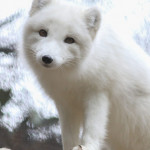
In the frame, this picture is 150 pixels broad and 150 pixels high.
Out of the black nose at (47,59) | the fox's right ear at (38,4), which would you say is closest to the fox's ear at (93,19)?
the fox's right ear at (38,4)

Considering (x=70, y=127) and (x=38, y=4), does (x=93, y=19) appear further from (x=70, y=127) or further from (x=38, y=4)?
(x=70, y=127)

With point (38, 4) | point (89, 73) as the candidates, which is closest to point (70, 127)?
point (89, 73)

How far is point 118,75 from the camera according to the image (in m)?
2.89

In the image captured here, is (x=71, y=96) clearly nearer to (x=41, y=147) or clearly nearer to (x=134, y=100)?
(x=134, y=100)

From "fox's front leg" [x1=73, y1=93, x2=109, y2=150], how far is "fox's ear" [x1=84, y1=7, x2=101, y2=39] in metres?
0.44

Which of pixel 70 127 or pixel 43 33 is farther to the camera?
pixel 70 127

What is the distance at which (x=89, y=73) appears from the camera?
2.74 m

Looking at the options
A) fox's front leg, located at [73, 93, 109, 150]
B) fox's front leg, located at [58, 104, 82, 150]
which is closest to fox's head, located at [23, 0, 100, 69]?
fox's front leg, located at [73, 93, 109, 150]

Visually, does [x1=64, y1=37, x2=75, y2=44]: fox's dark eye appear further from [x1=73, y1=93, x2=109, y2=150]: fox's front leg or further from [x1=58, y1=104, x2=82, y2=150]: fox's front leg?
[x1=58, y1=104, x2=82, y2=150]: fox's front leg

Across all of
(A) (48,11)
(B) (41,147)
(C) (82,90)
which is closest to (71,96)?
(C) (82,90)

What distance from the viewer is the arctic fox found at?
101 inches

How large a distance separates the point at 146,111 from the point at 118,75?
393mm

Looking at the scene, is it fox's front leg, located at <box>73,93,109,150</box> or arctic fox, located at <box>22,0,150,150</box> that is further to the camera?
fox's front leg, located at <box>73,93,109,150</box>

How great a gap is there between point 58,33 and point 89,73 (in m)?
0.37
